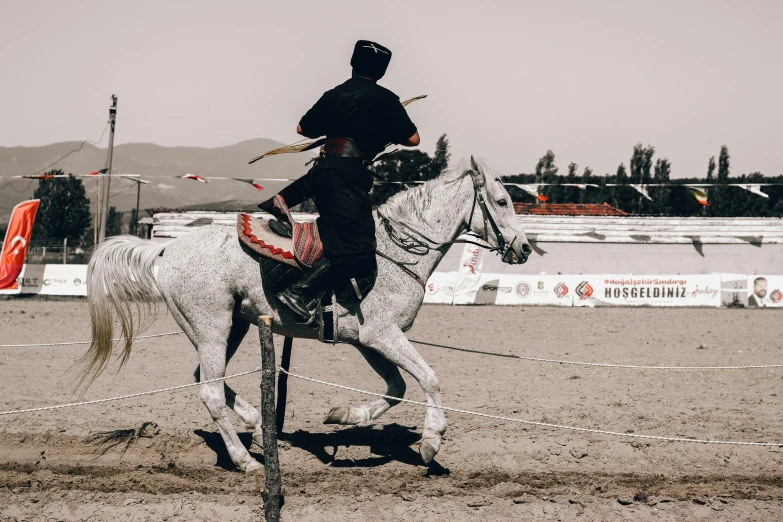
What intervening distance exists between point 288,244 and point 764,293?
21.5 m

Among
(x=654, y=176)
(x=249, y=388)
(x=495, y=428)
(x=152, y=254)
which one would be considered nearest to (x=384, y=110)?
(x=152, y=254)

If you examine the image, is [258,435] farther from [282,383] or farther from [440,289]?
[440,289]

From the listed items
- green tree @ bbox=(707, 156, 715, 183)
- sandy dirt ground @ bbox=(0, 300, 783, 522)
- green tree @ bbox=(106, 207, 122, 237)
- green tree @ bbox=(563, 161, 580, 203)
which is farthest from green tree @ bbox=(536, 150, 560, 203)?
sandy dirt ground @ bbox=(0, 300, 783, 522)

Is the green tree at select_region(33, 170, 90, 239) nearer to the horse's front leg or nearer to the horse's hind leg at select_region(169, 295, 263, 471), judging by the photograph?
the horse's hind leg at select_region(169, 295, 263, 471)

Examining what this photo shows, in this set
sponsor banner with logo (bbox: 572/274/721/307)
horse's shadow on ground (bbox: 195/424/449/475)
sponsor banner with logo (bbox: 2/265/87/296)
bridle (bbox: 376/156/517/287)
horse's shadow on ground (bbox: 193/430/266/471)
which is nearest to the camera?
bridle (bbox: 376/156/517/287)

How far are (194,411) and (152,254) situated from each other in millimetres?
2516

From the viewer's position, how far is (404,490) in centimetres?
550

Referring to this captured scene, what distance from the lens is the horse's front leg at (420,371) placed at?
5.59 metres

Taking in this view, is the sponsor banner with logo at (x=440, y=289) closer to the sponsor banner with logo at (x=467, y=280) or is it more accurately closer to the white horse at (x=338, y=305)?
the sponsor banner with logo at (x=467, y=280)

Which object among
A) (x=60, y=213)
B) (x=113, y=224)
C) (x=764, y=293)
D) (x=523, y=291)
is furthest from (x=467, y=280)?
(x=113, y=224)

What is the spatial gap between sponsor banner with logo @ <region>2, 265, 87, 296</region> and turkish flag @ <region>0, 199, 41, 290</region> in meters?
1.24

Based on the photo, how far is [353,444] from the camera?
6.98 metres

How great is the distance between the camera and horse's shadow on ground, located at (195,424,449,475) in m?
6.32

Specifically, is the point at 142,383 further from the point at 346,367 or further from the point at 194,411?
the point at 346,367
